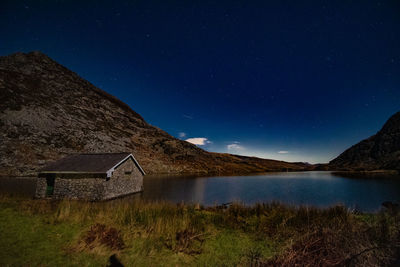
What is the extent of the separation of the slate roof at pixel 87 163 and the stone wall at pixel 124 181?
107 centimetres

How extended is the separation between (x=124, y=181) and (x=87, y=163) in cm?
442

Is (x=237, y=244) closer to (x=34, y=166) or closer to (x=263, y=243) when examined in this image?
(x=263, y=243)

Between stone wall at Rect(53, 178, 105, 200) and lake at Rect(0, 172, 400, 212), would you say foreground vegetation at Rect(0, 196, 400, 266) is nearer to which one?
lake at Rect(0, 172, 400, 212)

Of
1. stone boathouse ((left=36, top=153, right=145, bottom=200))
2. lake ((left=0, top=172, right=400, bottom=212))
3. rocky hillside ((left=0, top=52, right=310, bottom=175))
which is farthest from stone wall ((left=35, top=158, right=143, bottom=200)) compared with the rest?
rocky hillside ((left=0, top=52, right=310, bottom=175))

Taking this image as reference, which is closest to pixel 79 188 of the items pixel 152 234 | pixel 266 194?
pixel 152 234

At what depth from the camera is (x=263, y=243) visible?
7.43 metres

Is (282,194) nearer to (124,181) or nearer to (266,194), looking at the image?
(266,194)

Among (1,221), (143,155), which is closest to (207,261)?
(1,221)

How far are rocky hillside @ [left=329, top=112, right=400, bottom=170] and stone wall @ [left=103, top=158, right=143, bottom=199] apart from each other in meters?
107

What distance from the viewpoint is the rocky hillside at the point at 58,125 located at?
38.0 metres

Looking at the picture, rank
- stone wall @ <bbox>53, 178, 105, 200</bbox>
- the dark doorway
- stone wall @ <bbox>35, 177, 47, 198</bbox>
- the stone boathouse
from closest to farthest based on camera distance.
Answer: stone wall @ <bbox>53, 178, 105, 200</bbox>
the stone boathouse
stone wall @ <bbox>35, 177, 47, 198</bbox>
the dark doorway

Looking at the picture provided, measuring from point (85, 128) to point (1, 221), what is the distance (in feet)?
195

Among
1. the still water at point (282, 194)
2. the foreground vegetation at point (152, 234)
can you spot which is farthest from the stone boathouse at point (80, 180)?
the foreground vegetation at point (152, 234)

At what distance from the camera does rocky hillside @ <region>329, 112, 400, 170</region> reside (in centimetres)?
8704
